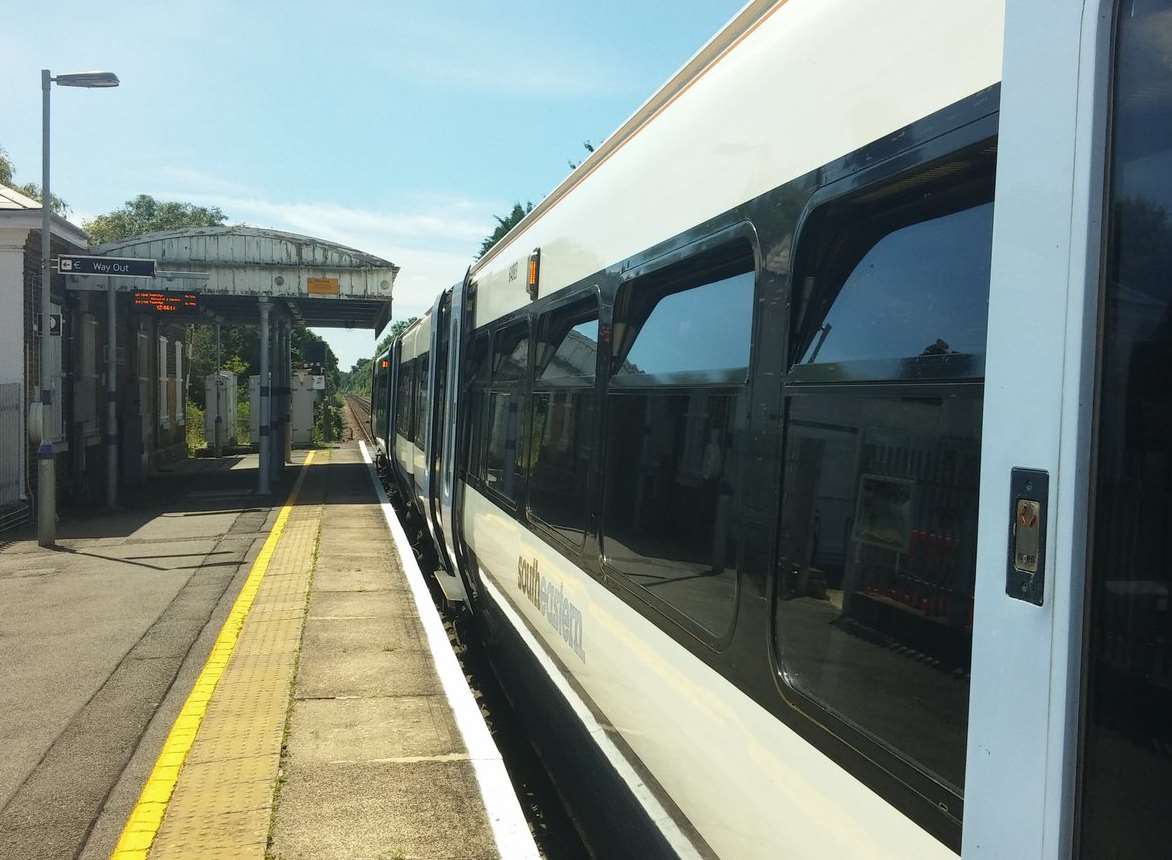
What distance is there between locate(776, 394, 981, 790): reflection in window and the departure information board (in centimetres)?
1867

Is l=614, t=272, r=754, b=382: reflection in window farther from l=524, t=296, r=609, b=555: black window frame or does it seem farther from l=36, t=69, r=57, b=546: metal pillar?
l=36, t=69, r=57, b=546: metal pillar

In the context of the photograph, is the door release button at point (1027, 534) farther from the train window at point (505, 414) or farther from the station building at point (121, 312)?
the station building at point (121, 312)

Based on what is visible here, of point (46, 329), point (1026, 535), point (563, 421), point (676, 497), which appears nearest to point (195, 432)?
point (46, 329)

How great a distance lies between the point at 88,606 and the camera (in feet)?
32.0

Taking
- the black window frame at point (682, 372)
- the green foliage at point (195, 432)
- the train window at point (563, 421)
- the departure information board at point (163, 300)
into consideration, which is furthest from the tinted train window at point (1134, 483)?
the green foliage at point (195, 432)

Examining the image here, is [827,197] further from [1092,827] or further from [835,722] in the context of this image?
[1092,827]

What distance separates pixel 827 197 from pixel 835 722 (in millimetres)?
1104

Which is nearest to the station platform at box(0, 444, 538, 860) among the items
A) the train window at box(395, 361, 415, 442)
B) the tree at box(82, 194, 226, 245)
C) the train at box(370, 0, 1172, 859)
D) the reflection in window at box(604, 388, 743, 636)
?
the train at box(370, 0, 1172, 859)

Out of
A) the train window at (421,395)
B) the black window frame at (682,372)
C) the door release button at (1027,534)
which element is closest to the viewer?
the door release button at (1027,534)

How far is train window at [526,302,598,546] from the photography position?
4285 mm

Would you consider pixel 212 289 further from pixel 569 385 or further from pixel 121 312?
pixel 569 385

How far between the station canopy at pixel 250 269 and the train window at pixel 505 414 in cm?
1398

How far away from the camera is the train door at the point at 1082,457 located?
136 centimetres

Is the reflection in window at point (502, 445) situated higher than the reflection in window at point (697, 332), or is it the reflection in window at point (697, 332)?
the reflection in window at point (697, 332)
